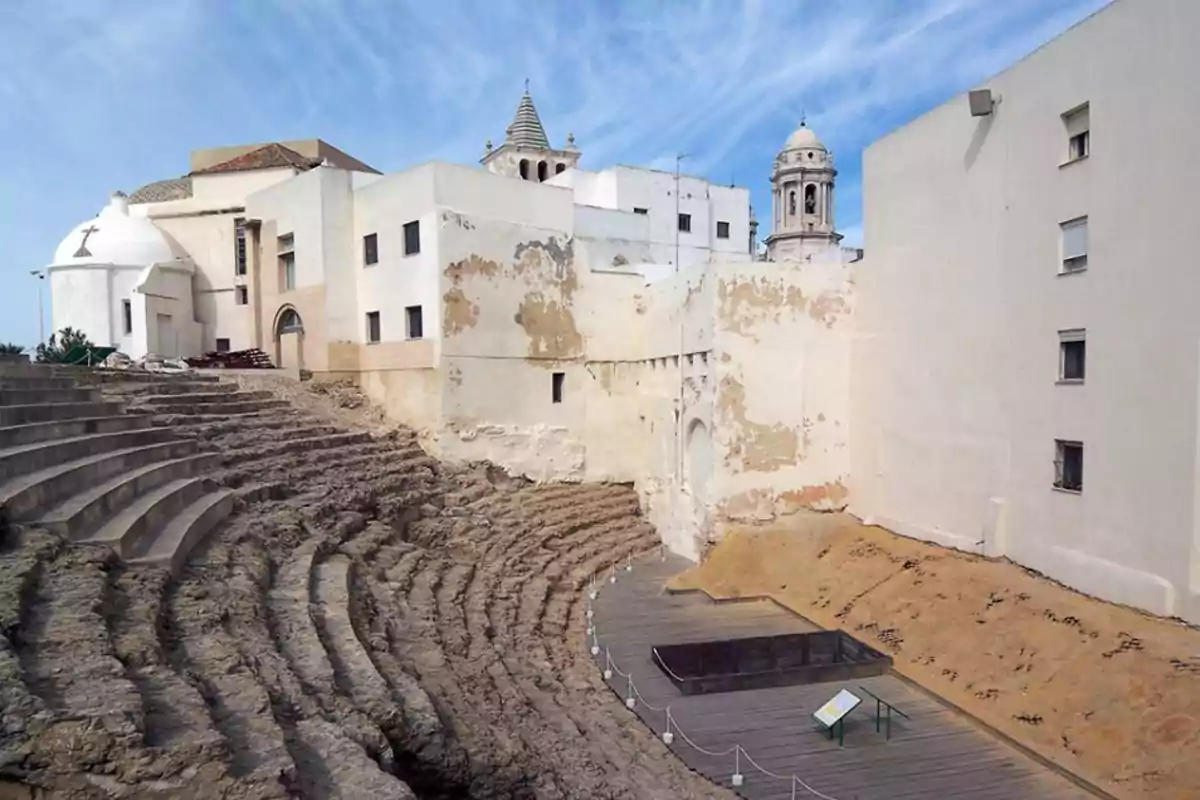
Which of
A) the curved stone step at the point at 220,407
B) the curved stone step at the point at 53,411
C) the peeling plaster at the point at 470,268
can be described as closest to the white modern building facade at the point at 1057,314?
the peeling plaster at the point at 470,268

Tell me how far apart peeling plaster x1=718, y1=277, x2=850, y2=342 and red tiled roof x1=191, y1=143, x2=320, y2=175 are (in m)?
15.9

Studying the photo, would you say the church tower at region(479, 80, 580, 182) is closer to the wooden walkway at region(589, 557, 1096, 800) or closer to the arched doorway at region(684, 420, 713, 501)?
the arched doorway at region(684, 420, 713, 501)

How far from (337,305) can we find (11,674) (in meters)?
17.4

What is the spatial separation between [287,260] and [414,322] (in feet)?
16.8

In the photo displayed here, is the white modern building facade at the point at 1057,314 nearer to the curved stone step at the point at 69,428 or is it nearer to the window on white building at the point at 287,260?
the curved stone step at the point at 69,428

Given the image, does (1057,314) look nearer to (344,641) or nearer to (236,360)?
(344,641)

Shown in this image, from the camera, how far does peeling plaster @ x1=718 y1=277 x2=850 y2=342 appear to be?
1691 cm

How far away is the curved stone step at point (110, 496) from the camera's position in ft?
25.0

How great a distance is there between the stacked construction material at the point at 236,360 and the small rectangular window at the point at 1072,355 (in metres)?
19.1

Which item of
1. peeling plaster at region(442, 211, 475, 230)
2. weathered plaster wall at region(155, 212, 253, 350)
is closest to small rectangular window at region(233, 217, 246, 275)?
weathered plaster wall at region(155, 212, 253, 350)

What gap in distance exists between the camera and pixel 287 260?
22312mm

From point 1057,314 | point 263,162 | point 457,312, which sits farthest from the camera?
point 263,162

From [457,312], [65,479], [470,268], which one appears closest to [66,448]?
[65,479]

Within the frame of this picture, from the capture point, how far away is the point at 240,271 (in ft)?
83.2
